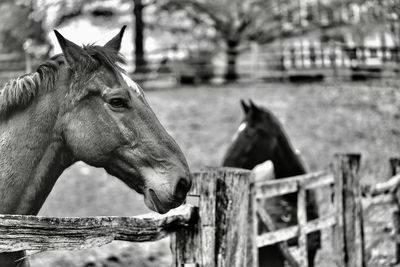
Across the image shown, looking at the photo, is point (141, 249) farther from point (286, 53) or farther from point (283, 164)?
point (286, 53)

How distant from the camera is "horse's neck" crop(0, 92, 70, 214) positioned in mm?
2629

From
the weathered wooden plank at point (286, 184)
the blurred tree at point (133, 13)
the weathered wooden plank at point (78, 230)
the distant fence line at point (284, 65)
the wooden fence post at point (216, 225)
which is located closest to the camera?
the weathered wooden plank at point (78, 230)

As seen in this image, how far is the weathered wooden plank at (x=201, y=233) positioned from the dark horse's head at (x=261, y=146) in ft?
7.61

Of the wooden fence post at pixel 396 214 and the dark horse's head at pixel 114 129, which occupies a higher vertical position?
the dark horse's head at pixel 114 129

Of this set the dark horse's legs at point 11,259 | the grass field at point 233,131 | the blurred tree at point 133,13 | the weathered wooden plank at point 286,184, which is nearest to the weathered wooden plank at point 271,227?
the weathered wooden plank at point 286,184

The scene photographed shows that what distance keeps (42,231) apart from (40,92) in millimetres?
736

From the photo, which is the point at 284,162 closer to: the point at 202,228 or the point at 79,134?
the point at 202,228

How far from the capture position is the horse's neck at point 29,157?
8.63 ft

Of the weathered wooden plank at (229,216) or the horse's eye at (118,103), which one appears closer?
the horse's eye at (118,103)

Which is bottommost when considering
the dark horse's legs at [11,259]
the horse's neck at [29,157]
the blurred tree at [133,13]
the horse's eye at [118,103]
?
the dark horse's legs at [11,259]

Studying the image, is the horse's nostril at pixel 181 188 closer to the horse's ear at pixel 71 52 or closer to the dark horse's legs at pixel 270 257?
the horse's ear at pixel 71 52

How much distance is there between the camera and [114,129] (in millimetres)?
2723

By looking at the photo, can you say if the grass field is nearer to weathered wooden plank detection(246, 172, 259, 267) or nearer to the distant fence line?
the distant fence line

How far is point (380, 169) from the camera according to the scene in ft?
39.0
